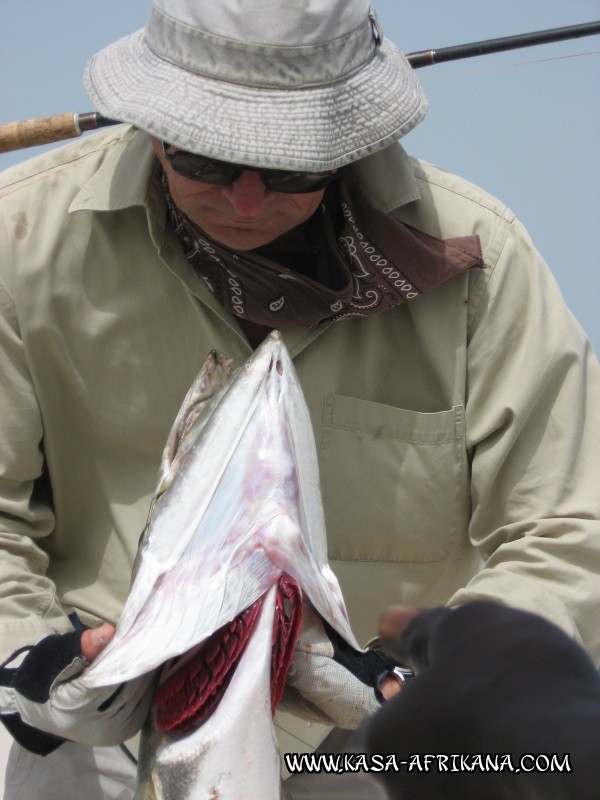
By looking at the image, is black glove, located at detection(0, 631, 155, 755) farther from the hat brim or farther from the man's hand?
the hat brim

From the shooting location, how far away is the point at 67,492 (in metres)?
2.49

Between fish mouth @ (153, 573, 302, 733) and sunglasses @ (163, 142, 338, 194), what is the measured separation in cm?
82

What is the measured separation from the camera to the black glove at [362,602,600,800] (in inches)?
42.8

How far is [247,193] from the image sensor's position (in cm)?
210

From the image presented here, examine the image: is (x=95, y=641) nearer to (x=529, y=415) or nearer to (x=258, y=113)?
(x=258, y=113)

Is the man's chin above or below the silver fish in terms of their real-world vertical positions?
above

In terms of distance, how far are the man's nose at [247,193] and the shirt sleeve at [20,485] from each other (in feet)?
1.76

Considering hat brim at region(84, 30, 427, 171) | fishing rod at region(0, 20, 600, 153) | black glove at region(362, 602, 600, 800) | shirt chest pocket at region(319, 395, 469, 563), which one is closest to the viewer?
black glove at region(362, 602, 600, 800)

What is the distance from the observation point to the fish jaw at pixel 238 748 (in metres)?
1.45

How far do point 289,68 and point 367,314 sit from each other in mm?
590

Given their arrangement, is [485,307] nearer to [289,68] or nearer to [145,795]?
[289,68]

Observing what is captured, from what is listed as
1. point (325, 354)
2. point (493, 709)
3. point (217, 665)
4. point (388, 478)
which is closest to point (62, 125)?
point (325, 354)

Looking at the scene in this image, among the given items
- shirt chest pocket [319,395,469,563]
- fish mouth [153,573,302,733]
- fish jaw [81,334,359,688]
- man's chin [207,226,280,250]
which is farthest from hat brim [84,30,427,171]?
fish mouth [153,573,302,733]

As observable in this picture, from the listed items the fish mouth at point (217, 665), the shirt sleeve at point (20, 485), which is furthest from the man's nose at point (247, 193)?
the fish mouth at point (217, 665)
